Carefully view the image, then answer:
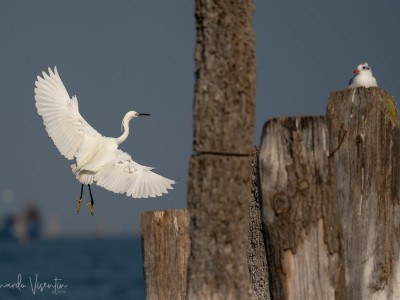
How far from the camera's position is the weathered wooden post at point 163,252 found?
8031mm

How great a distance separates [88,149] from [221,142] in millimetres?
6777

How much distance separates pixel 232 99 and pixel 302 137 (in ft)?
2.05

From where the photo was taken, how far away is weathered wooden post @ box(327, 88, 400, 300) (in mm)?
6051

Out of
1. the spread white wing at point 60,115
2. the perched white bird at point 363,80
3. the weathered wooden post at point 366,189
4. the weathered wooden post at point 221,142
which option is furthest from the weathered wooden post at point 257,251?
the weathered wooden post at point 221,142

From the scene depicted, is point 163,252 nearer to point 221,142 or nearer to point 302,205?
point 302,205

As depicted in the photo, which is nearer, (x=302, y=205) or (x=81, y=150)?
(x=302, y=205)

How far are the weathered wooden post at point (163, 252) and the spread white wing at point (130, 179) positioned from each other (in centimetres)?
318

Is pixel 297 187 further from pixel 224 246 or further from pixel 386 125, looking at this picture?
pixel 386 125

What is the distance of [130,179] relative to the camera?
1144cm

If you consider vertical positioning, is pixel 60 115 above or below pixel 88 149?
above

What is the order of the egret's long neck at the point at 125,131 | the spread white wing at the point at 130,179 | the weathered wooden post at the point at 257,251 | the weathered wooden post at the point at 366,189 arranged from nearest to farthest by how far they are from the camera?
the weathered wooden post at the point at 366,189 < the weathered wooden post at the point at 257,251 < the spread white wing at the point at 130,179 < the egret's long neck at the point at 125,131

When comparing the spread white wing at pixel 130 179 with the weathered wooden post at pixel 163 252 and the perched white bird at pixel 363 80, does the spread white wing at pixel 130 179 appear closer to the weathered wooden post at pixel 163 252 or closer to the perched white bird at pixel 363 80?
the weathered wooden post at pixel 163 252

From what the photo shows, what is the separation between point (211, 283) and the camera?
17.4ft

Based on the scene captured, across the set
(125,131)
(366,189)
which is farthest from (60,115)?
(366,189)
